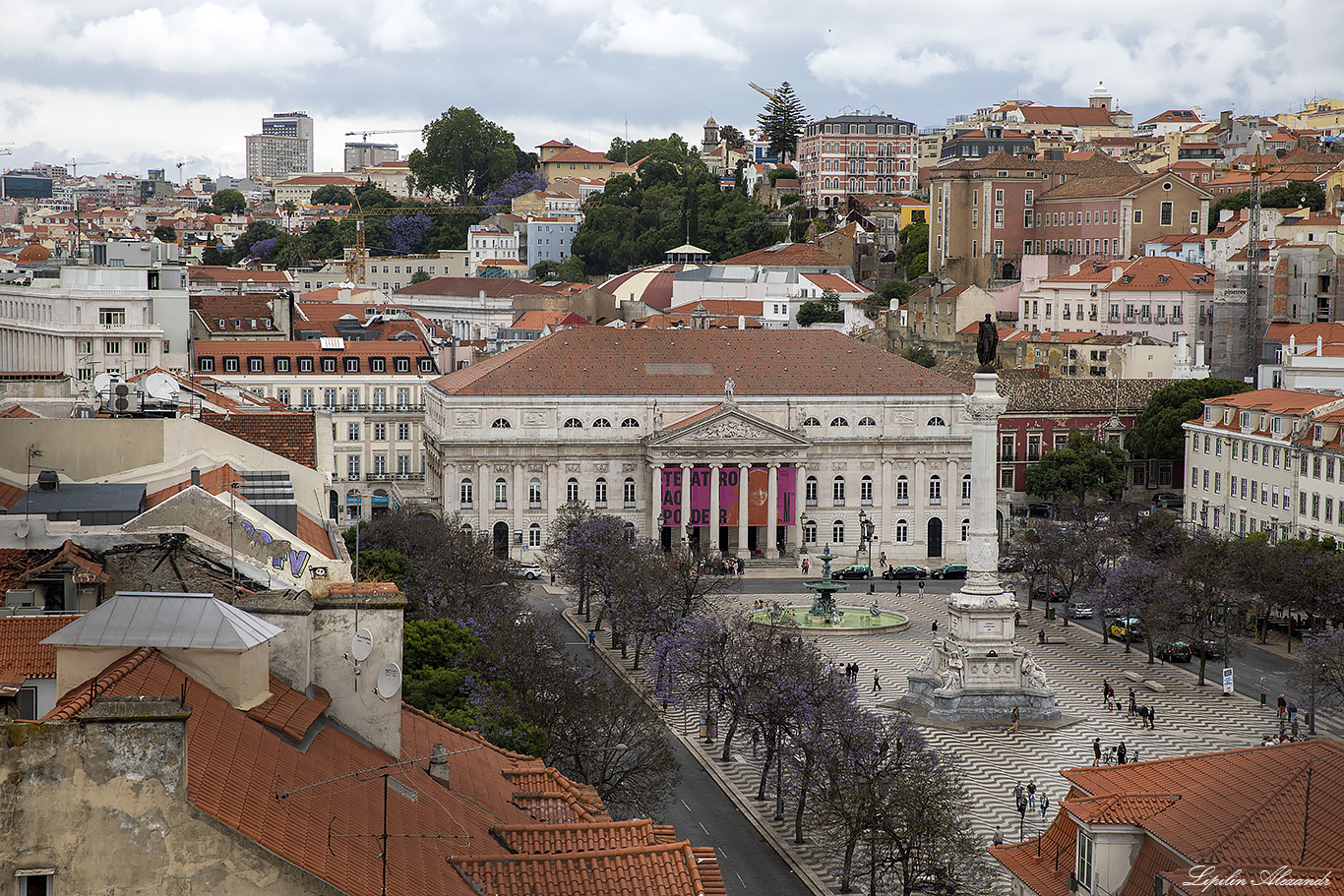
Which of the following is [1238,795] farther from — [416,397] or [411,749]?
[416,397]

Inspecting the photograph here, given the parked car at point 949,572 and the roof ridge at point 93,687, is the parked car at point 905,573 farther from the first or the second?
the roof ridge at point 93,687

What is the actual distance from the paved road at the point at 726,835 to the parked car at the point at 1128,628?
2774cm

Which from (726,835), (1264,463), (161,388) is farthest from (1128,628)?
(161,388)

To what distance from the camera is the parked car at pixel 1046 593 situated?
291ft

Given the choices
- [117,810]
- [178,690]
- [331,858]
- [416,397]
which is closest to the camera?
[117,810]

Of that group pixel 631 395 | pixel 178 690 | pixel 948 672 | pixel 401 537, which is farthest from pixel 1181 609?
pixel 178 690

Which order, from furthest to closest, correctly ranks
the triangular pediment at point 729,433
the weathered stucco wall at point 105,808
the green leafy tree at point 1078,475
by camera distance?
the green leafy tree at point 1078,475
the triangular pediment at point 729,433
the weathered stucco wall at point 105,808

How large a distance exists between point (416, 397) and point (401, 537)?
4022 cm

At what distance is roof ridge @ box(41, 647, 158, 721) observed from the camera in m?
14.9

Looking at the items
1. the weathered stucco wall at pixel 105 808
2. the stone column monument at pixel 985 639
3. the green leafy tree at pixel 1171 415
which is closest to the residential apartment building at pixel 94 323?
the stone column monument at pixel 985 639

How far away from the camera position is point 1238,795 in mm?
29078

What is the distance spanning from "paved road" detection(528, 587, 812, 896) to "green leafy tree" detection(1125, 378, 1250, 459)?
206 ft

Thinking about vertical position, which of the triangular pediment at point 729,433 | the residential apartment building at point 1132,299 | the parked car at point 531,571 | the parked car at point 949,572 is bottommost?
the parked car at point 949,572

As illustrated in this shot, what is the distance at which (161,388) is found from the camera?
191 feet
